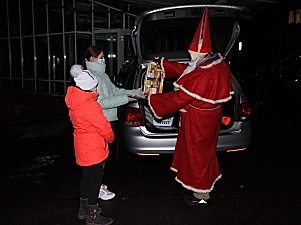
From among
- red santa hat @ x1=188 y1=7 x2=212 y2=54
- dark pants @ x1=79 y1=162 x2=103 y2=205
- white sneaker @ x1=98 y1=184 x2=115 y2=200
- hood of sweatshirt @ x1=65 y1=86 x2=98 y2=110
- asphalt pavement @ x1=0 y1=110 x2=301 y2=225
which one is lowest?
asphalt pavement @ x1=0 y1=110 x2=301 y2=225

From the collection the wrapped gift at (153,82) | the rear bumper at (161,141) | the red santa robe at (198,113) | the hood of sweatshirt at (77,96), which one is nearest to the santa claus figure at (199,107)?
the red santa robe at (198,113)

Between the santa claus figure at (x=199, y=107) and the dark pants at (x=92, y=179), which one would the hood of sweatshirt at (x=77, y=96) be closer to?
the dark pants at (x=92, y=179)

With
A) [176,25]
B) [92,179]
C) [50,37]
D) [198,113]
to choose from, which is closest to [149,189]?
[92,179]

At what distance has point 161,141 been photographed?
519 centimetres

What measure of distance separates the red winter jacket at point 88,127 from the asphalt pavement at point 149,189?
0.77 m

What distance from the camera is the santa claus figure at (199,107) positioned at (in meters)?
4.27

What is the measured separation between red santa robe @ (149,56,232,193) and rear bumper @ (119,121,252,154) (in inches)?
19.7

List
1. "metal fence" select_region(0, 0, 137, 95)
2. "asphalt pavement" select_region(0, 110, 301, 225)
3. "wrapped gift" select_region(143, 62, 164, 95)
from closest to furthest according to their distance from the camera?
"asphalt pavement" select_region(0, 110, 301, 225) < "wrapped gift" select_region(143, 62, 164, 95) < "metal fence" select_region(0, 0, 137, 95)

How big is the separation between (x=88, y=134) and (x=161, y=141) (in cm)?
138

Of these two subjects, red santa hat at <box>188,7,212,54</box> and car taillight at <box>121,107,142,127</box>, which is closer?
red santa hat at <box>188,7,212,54</box>

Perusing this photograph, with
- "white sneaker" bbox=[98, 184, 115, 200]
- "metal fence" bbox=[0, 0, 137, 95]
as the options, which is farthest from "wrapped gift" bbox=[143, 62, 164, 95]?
"metal fence" bbox=[0, 0, 137, 95]

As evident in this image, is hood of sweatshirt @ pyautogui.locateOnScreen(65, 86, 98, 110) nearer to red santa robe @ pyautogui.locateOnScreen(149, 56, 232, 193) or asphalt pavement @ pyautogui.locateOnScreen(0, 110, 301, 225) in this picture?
red santa robe @ pyautogui.locateOnScreen(149, 56, 232, 193)

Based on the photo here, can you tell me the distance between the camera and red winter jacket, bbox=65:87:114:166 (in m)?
3.92

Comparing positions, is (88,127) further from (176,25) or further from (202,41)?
(176,25)
